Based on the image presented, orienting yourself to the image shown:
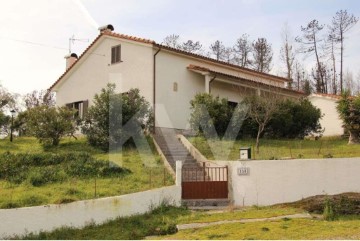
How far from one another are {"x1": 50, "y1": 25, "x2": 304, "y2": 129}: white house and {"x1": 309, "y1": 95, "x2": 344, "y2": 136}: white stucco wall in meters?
3.09

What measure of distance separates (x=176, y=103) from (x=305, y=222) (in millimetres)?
13521

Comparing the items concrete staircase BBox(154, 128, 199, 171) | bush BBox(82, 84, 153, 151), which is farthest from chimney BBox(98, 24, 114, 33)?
concrete staircase BBox(154, 128, 199, 171)

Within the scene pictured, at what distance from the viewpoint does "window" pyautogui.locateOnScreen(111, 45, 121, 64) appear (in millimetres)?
24922

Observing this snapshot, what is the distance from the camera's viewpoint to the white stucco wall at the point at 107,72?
76.4 ft

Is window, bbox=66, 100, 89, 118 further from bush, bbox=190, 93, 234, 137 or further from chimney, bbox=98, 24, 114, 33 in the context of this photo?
bush, bbox=190, 93, 234, 137

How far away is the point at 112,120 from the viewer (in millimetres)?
20234

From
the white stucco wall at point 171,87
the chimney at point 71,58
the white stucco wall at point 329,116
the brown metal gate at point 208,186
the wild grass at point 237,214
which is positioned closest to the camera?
the wild grass at point 237,214

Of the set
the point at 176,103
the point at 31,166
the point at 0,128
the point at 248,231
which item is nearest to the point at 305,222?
the point at 248,231

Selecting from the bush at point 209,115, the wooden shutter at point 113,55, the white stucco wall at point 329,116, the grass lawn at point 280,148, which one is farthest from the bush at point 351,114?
the wooden shutter at point 113,55

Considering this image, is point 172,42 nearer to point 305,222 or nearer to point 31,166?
point 31,166

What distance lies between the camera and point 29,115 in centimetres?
2080

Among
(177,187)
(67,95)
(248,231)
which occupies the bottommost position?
(248,231)

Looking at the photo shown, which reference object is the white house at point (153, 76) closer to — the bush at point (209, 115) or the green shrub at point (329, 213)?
the bush at point (209, 115)

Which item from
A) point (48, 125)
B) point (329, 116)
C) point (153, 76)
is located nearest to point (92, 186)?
point (48, 125)
